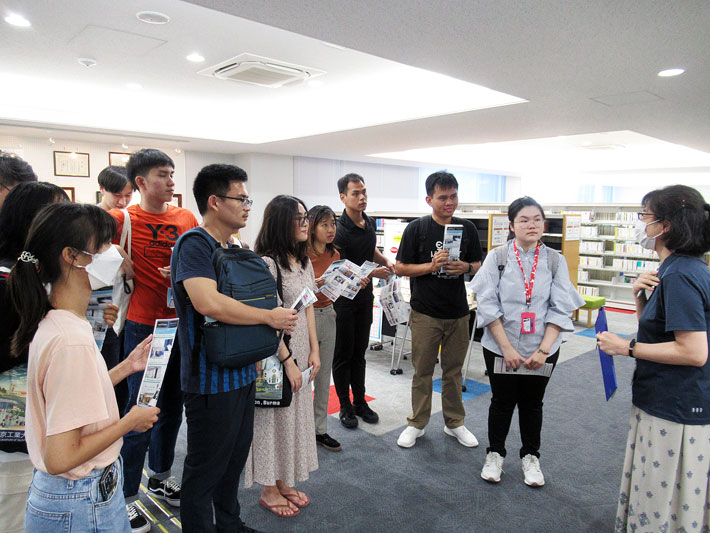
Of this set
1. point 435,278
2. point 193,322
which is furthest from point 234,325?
point 435,278

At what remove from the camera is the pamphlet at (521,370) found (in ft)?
8.35

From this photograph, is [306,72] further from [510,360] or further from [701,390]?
[701,390]

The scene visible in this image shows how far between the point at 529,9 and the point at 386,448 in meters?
2.88

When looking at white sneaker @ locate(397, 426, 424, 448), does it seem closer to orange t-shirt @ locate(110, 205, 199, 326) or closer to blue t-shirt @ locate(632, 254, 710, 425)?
blue t-shirt @ locate(632, 254, 710, 425)

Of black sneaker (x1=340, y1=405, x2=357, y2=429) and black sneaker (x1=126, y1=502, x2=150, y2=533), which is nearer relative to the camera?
black sneaker (x1=126, y1=502, x2=150, y2=533)

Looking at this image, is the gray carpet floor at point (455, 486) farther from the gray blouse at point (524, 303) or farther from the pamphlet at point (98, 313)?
the pamphlet at point (98, 313)

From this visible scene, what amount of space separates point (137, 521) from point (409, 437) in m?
1.71

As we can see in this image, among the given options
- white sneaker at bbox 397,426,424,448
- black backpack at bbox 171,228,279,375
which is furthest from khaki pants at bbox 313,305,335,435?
black backpack at bbox 171,228,279,375

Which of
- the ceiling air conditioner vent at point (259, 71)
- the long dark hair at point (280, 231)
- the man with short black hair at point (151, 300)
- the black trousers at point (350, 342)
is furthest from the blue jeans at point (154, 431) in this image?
the ceiling air conditioner vent at point (259, 71)

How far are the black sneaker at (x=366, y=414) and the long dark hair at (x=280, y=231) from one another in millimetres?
1694

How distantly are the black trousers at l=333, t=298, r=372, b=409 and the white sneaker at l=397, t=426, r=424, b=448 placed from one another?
0.48 m

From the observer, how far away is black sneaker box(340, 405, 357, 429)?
3465 millimetres

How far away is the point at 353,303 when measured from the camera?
10.9 feet

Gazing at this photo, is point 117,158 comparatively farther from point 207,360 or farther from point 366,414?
point 207,360
